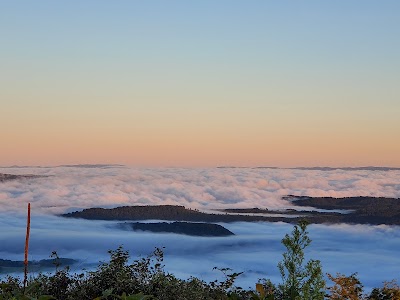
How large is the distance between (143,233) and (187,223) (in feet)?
65.2

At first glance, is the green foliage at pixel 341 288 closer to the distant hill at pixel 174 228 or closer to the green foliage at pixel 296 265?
the green foliage at pixel 296 265

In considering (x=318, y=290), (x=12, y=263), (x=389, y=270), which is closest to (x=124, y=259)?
(x=318, y=290)

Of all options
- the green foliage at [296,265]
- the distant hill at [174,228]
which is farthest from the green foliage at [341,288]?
the distant hill at [174,228]

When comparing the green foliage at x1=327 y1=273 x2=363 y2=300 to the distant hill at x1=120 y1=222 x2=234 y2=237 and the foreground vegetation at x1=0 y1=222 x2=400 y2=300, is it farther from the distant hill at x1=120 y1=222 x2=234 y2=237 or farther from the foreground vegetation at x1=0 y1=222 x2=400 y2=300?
the distant hill at x1=120 y1=222 x2=234 y2=237

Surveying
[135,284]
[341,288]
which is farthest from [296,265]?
[135,284]

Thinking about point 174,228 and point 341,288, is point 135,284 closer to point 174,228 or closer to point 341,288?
point 341,288

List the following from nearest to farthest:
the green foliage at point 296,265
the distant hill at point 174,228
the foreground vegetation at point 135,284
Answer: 1. the green foliage at point 296,265
2. the foreground vegetation at point 135,284
3. the distant hill at point 174,228

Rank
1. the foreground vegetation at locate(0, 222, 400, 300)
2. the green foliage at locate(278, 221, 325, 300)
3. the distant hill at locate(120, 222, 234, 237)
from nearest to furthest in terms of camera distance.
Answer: the green foliage at locate(278, 221, 325, 300) → the foreground vegetation at locate(0, 222, 400, 300) → the distant hill at locate(120, 222, 234, 237)

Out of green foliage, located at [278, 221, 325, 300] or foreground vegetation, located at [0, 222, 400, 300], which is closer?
green foliage, located at [278, 221, 325, 300]

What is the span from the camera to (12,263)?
141750 mm

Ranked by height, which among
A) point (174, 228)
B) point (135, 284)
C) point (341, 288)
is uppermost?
point (341, 288)

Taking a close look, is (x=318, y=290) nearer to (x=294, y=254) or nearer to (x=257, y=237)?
(x=294, y=254)

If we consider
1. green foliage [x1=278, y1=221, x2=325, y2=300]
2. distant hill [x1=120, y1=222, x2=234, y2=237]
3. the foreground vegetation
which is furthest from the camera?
distant hill [x1=120, y1=222, x2=234, y2=237]

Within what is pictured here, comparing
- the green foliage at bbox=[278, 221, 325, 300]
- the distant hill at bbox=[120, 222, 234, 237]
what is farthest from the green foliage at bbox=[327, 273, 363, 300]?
the distant hill at bbox=[120, 222, 234, 237]
